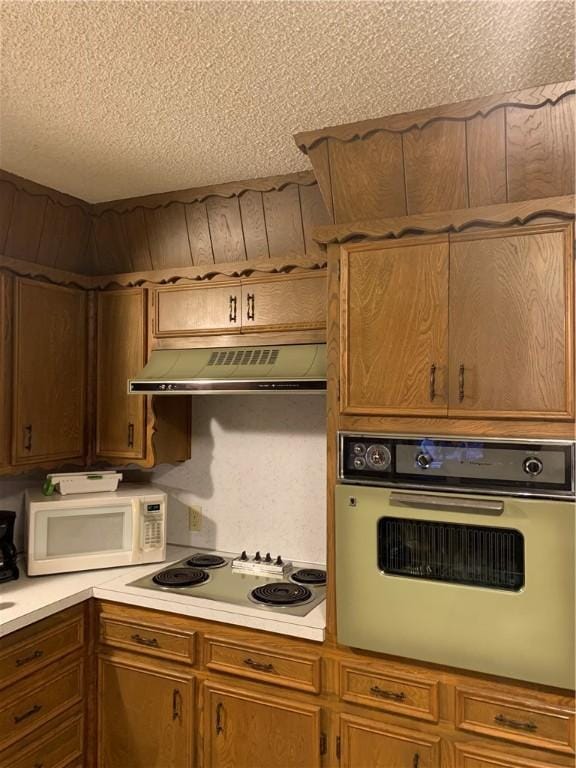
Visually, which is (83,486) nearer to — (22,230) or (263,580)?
(263,580)

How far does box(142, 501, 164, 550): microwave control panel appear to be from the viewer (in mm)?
2611

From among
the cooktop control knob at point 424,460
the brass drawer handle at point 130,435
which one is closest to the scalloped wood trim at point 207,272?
the brass drawer handle at point 130,435

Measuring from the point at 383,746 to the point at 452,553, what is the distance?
27.2 inches

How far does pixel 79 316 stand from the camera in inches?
108

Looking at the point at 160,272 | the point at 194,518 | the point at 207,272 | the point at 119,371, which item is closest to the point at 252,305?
the point at 207,272

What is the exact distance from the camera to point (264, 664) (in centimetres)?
205

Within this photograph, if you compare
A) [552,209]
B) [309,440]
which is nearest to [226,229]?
[309,440]

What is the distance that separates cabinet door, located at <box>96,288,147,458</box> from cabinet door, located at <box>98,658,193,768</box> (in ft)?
3.06

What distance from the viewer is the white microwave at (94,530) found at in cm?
244

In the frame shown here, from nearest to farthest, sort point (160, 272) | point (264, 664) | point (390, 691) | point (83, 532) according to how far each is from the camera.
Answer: point (390, 691) → point (264, 664) → point (83, 532) → point (160, 272)

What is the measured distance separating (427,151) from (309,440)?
1335 mm

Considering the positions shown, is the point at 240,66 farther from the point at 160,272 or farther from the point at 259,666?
the point at 259,666

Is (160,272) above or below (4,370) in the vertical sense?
above

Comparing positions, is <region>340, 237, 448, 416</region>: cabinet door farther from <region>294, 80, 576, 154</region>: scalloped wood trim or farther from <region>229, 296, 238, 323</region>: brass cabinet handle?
<region>229, 296, 238, 323</region>: brass cabinet handle
